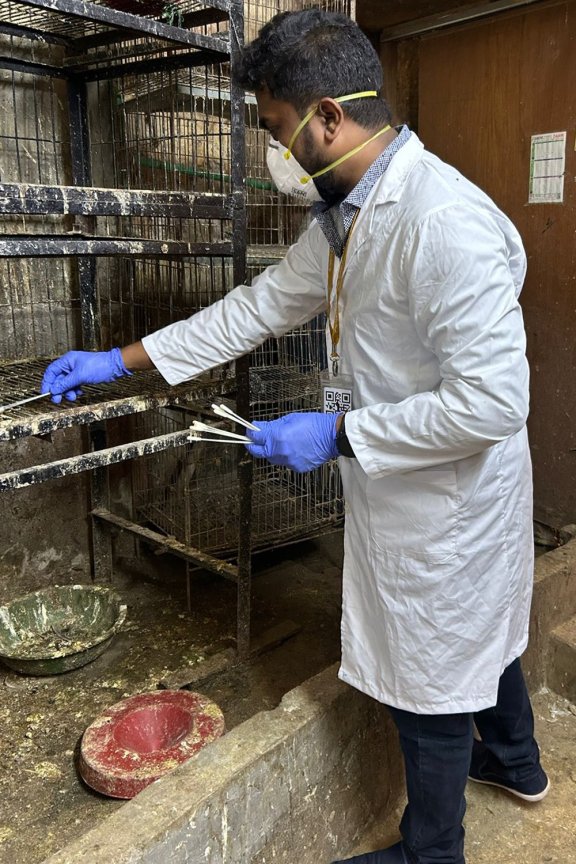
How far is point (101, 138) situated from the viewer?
2939 millimetres

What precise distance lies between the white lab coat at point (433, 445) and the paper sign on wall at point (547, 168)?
1799 millimetres

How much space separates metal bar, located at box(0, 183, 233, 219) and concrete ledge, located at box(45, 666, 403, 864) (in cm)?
130

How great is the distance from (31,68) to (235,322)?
4.60 ft

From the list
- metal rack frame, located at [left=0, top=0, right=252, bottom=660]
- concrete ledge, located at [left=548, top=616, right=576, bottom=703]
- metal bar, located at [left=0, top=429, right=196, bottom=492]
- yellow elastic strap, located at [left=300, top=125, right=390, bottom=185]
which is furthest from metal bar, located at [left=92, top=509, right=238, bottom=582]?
yellow elastic strap, located at [left=300, top=125, right=390, bottom=185]

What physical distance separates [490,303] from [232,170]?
3.61 feet

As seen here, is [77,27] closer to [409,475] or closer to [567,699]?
[409,475]

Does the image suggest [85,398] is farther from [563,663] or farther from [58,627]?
[563,663]

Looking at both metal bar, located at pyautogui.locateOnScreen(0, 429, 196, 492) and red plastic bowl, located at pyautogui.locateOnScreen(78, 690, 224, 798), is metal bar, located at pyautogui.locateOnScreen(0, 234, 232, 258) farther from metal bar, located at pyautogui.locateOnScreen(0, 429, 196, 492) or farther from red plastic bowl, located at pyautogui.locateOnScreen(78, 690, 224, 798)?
red plastic bowl, located at pyautogui.locateOnScreen(78, 690, 224, 798)

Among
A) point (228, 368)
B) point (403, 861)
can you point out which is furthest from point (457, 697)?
point (228, 368)

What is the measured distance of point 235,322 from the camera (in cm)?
204

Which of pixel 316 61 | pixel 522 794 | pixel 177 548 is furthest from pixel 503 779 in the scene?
pixel 316 61

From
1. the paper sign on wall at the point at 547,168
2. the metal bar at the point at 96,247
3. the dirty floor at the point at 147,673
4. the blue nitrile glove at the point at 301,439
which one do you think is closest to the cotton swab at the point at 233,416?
the blue nitrile glove at the point at 301,439

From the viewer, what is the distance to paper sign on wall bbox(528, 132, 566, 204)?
3170 millimetres

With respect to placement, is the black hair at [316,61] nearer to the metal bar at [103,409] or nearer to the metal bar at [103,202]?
the metal bar at [103,202]
